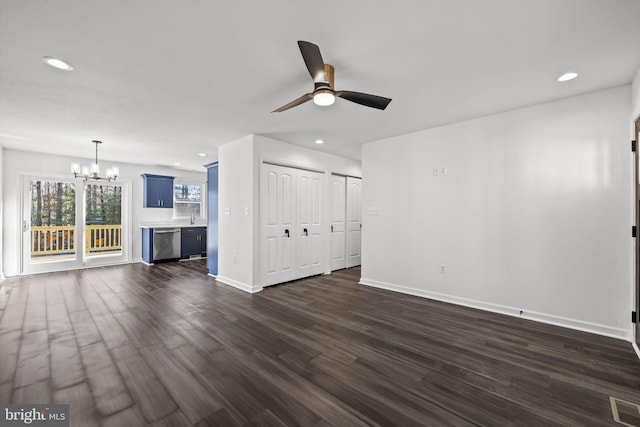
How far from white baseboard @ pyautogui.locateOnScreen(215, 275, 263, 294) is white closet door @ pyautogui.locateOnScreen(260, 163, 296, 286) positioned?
22 cm

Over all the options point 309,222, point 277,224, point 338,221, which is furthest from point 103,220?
point 338,221

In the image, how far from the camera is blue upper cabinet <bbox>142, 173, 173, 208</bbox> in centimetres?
706

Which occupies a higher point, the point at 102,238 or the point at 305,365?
the point at 102,238

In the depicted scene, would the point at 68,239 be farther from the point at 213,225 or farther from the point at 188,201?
the point at 213,225

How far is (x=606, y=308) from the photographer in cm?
280

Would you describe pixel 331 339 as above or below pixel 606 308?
below

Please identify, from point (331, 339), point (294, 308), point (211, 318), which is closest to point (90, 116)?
point (211, 318)

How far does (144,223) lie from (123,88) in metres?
5.43

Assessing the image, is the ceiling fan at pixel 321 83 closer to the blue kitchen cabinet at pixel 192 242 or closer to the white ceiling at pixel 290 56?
the white ceiling at pixel 290 56

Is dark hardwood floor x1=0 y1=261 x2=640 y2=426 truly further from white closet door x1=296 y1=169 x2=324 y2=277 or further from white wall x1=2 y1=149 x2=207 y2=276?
white wall x1=2 y1=149 x2=207 y2=276

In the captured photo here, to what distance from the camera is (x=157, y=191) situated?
23.7ft

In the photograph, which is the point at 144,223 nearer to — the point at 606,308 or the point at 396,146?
the point at 396,146

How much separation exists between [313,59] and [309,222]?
3.70 metres

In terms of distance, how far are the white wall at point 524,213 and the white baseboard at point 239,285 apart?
2.23 meters
